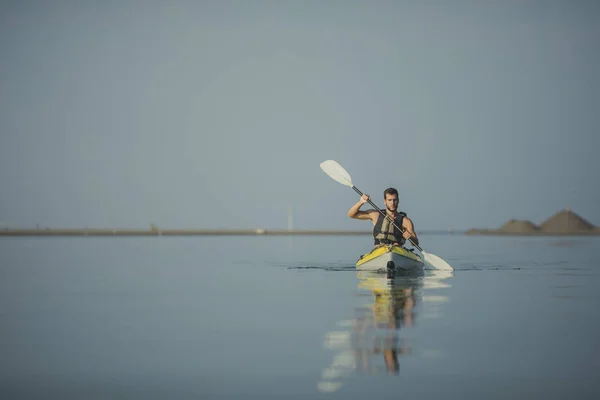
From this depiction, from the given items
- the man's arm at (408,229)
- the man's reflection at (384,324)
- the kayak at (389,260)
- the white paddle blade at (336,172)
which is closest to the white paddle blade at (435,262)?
the kayak at (389,260)

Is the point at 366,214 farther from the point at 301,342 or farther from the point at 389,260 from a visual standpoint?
the point at 301,342

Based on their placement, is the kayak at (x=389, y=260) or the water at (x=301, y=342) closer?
the water at (x=301, y=342)

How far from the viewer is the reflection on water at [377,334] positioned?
9.45 metres

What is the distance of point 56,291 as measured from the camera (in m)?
21.1

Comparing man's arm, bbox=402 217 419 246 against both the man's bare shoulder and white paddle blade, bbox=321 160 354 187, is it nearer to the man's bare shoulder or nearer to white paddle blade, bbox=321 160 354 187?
the man's bare shoulder

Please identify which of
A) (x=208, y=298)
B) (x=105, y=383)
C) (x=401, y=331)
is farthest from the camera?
(x=208, y=298)

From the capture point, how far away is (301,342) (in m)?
11.7

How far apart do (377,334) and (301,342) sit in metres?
1.17

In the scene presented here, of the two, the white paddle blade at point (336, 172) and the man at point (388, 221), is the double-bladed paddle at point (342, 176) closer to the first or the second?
the white paddle blade at point (336, 172)

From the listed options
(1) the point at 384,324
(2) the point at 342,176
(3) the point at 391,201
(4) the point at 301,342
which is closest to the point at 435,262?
(2) the point at 342,176

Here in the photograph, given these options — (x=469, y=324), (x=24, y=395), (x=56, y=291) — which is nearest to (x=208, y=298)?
(x=56, y=291)

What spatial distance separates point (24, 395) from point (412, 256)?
18.4 m

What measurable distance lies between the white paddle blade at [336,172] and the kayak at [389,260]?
374cm

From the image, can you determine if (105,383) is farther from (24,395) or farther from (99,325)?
(99,325)
